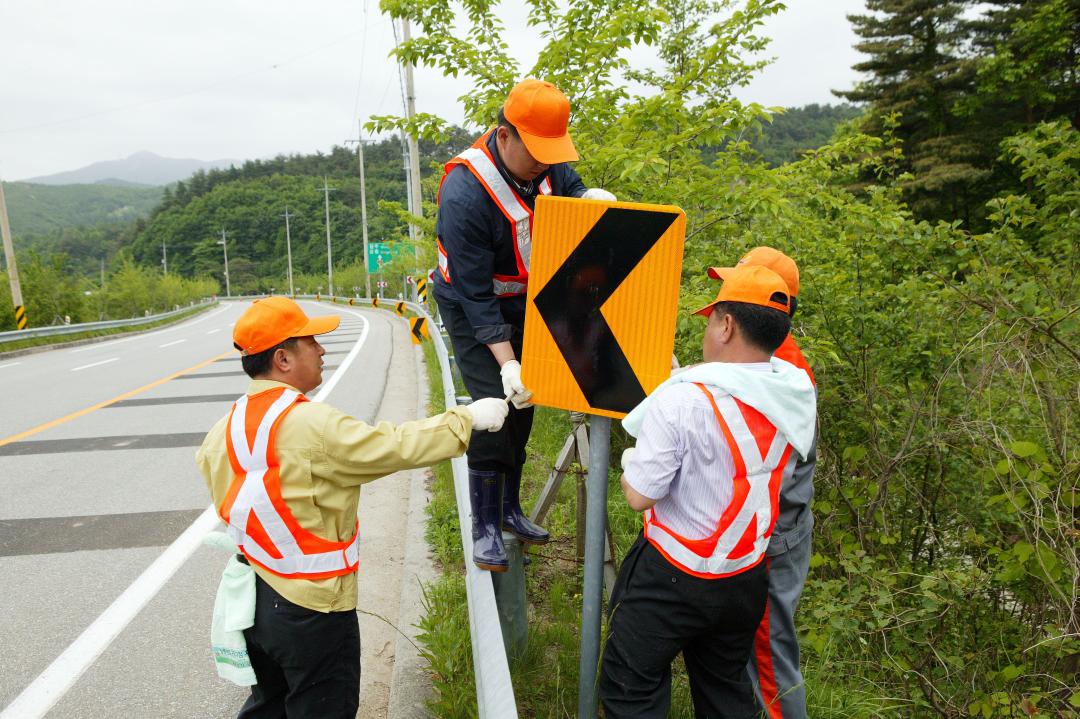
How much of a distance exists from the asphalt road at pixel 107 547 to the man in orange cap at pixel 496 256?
4.89 feet

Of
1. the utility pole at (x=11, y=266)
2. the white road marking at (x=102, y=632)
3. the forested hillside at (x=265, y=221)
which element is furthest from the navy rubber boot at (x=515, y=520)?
the forested hillside at (x=265, y=221)

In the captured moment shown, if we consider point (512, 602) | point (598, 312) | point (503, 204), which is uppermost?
point (503, 204)

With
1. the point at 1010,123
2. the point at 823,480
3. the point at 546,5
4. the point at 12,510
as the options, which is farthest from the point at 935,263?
the point at 1010,123

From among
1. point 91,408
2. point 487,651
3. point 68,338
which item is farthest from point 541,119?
point 68,338

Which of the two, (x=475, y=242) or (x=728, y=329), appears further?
(x=475, y=242)

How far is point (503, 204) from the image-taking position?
2580 mm

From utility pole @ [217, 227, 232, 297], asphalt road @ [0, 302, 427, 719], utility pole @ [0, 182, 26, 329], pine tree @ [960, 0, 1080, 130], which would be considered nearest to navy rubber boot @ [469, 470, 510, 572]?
asphalt road @ [0, 302, 427, 719]

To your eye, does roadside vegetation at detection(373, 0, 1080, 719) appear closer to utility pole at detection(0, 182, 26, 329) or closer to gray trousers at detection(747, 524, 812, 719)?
gray trousers at detection(747, 524, 812, 719)

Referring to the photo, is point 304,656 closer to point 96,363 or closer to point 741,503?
A: point 741,503

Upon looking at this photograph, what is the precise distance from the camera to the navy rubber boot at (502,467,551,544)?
2.87 meters

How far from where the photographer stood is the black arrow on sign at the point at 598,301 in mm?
1800

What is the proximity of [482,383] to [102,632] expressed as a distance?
2511 mm

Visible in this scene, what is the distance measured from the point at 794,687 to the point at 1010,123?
1076 inches

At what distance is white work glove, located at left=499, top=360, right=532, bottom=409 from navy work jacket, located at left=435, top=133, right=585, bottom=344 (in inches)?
6.7
